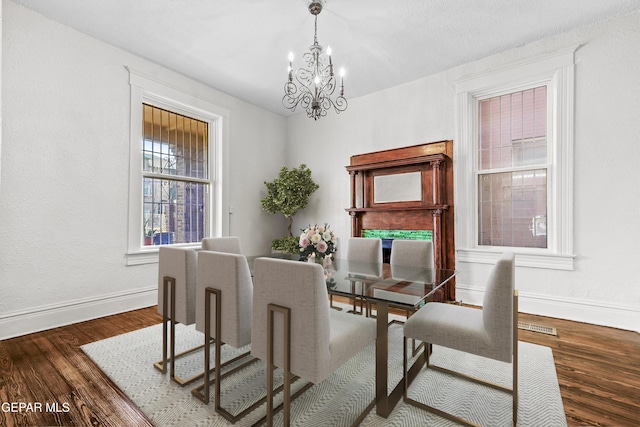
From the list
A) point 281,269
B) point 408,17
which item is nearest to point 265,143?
point 408,17

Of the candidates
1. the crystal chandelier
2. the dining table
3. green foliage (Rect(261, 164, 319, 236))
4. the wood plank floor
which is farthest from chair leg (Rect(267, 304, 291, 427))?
green foliage (Rect(261, 164, 319, 236))

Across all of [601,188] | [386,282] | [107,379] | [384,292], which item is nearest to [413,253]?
[386,282]

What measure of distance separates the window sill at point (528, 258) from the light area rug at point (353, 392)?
1.10 m

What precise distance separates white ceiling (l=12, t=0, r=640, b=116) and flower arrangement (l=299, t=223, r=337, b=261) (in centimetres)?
197

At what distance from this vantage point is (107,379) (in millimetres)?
1880

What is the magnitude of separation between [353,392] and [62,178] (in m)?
3.22

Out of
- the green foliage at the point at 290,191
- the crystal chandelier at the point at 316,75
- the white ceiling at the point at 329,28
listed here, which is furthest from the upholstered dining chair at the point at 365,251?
the white ceiling at the point at 329,28

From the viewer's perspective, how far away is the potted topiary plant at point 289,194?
462cm

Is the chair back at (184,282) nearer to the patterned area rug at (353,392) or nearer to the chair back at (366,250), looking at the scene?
the patterned area rug at (353,392)

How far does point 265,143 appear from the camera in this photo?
5.02 m

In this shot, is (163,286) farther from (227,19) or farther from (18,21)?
(18,21)

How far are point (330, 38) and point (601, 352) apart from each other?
3.61 m

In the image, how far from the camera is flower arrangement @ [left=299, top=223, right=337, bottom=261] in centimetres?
236

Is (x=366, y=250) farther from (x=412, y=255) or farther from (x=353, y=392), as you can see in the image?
(x=353, y=392)
